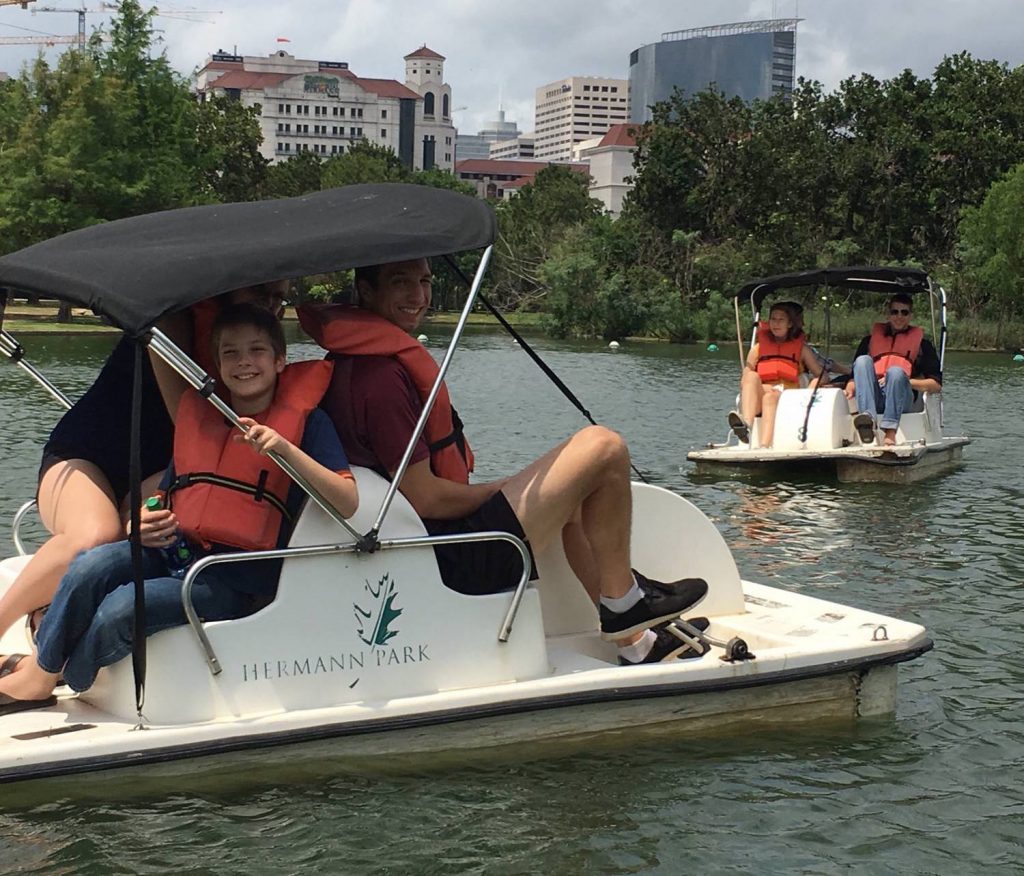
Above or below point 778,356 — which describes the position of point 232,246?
above

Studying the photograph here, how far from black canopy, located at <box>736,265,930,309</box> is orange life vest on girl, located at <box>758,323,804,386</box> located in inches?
29.0

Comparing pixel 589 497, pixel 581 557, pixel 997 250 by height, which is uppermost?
pixel 997 250

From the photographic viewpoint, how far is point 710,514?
14062mm

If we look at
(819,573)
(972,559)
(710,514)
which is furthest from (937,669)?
(710,514)

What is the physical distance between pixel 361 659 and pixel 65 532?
1214mm

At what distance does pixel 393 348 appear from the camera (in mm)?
5855

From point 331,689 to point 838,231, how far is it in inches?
2510

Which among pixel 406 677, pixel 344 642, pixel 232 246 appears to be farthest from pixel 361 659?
pixel 232 246

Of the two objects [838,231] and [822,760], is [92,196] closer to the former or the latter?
[838,231]

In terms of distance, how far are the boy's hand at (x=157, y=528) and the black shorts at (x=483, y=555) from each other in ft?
3.59

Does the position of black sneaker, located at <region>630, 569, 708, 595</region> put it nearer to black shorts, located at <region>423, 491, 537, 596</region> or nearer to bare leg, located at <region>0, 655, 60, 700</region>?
black shorts, located at <region>423, 491, 537, 596</region>

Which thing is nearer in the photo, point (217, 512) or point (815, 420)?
point (217, 512)

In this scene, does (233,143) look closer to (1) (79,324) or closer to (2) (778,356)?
(1) (79,324)

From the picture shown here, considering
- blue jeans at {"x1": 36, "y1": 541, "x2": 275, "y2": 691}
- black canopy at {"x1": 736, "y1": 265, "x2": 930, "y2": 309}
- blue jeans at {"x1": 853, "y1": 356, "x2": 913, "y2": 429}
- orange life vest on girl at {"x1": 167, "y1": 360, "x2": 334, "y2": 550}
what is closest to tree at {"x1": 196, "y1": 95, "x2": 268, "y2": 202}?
black canopy at {"x1": 736, "y1": 265, "x2": 930, "y2": 309}
